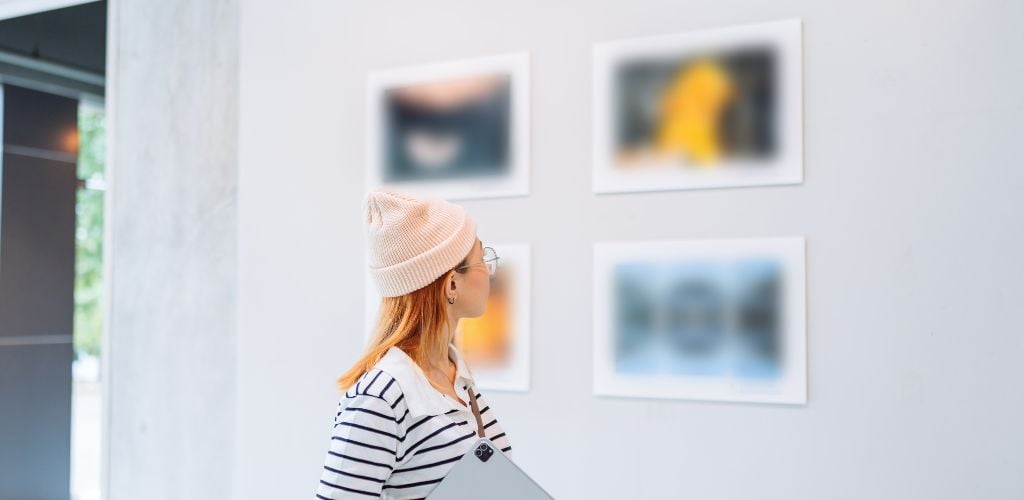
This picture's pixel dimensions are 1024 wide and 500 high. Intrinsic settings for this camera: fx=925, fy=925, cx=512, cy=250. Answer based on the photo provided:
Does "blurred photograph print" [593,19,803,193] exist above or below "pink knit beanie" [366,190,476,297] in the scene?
above

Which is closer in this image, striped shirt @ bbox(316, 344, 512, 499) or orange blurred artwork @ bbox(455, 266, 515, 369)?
striped shirt @ bbox(316, 344, 512, 499)

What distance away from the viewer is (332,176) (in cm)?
315

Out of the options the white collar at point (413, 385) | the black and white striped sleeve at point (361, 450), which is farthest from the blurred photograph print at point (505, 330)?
the black and white striped sleeve at point (361, 450)

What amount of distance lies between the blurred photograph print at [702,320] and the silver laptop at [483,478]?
131 centimetres

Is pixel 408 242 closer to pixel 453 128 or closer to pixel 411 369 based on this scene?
pixel 411 369

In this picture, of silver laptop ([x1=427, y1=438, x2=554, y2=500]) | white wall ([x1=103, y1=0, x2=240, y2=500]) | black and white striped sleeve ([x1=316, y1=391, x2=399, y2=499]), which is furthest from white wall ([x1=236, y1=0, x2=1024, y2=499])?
silver laptop ([x1=427, y1=438, x2=554, y2=500])

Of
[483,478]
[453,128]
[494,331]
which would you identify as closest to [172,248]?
[453,128]

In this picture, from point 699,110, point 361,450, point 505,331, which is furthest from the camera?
point 505,331

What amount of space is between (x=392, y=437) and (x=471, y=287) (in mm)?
355

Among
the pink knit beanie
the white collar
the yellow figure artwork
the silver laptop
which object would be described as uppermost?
the yellow figure artwork

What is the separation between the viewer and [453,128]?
293cm

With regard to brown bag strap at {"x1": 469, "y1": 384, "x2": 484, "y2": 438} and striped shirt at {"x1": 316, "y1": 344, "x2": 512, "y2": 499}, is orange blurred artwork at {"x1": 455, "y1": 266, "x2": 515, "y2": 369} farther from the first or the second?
striped shirt at {"x1": 316, "y1": 344, "x2": 512, "y2": 499}

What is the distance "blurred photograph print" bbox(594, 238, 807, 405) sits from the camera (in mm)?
2449

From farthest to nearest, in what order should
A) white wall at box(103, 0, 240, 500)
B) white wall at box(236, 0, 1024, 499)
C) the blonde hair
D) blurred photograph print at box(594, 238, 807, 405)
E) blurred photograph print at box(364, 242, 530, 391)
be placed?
1. white wall at box(103, 0, 240, 500)
2. blurred photograph print at box(364, 242, 530, 391)
3. blurred photograph print at box(594, 238, 807, 405)
4. white wall at box(236, 0, 1024, 499)
5. the blonde hair
